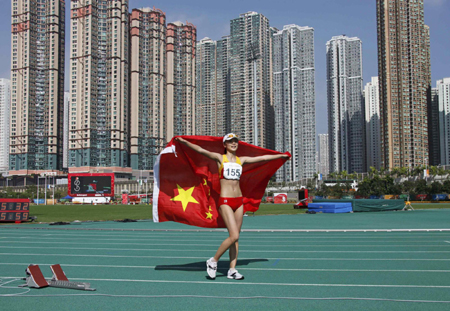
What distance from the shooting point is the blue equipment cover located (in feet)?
116

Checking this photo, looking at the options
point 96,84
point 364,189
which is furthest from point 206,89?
point 364,189

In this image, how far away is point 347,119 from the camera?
6309 inches

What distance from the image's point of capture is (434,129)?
13825 centimetres

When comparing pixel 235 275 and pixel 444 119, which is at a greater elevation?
pixel 444 119

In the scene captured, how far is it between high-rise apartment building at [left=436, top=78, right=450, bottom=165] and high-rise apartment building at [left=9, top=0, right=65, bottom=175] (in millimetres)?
123953

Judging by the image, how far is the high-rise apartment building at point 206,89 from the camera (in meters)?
150

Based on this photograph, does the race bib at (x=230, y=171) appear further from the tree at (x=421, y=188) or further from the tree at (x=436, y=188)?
the tree at (x=421, y=188)

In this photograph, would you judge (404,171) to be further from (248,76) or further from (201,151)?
(201,151)

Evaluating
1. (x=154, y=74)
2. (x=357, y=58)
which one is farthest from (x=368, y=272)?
(x=357, y=58)

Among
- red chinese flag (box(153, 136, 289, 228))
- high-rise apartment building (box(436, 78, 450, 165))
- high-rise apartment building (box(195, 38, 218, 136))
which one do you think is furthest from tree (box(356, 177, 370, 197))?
red chinese flag (box(153, 136, 289, 228))

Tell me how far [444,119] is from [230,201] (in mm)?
147228

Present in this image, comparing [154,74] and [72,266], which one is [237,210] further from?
[154,74]

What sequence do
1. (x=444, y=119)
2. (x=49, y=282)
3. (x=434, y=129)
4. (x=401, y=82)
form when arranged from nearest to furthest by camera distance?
1. (x=49, y=282)
2. (x=401, y=82)
3. (x=444, y=119)
4. (x=434, y=129)

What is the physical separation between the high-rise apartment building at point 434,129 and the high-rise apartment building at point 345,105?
78.9ft
